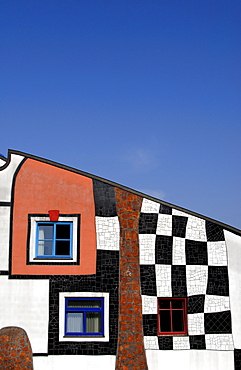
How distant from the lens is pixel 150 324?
1057 cm

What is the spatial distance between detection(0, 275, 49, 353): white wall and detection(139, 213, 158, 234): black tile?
2.40 meters

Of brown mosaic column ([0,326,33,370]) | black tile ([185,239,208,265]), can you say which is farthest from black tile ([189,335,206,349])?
brown mosaic column ([0,326,33,370])

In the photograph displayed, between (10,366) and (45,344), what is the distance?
0.82 m

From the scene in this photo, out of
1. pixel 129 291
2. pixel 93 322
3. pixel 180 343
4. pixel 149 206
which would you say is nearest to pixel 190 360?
pixel 180 343

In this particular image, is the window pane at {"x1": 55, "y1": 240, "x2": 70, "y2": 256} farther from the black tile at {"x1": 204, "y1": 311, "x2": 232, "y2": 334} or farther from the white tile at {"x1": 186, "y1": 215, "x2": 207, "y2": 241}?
the black tile at {"x1": 204, "y1": 311, "x2": 232, "y2": 334}

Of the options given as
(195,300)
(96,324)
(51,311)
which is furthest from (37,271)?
(195,300)

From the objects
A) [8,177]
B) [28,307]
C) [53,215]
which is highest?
[8,177]

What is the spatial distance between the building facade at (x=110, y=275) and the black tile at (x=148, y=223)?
0.9 inches

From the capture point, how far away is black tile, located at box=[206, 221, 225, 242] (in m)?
11.1

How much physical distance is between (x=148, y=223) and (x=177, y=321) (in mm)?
2217

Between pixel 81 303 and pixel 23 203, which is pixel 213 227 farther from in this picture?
pixel 23 203

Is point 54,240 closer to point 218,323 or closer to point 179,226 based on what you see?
point 179,226

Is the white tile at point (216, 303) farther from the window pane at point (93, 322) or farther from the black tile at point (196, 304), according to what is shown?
the window pane at point (93, 322)

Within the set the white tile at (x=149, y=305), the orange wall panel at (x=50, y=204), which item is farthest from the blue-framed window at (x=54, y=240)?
the white tile at (x=149, y=305)
